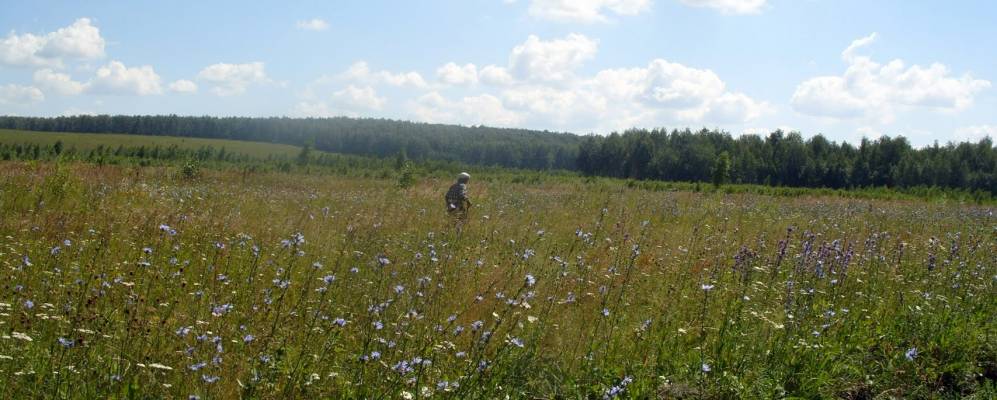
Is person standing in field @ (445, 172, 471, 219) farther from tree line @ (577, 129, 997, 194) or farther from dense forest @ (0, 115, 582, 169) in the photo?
dense forest @ (0, 115, 582, 169)

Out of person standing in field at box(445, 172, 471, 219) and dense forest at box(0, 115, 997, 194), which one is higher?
dense forest at box(0, 115, 997, 194)

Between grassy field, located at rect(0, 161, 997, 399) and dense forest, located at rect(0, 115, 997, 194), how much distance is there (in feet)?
133

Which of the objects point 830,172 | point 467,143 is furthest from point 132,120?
point 830,172

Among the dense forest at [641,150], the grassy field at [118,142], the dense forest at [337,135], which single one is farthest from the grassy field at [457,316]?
the dense forest at [337,135]

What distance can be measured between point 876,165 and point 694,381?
67646 millimetres

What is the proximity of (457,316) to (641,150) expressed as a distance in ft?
276

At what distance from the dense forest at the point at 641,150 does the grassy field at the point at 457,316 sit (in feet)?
133

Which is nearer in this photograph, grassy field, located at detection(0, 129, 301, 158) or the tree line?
the tree line

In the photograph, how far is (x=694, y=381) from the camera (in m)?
3.51

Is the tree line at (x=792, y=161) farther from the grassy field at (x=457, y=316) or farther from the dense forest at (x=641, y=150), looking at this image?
the grassy field at (x=457, y=316)

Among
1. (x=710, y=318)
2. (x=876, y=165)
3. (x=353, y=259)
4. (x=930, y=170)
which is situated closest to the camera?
(x=710, y=318)

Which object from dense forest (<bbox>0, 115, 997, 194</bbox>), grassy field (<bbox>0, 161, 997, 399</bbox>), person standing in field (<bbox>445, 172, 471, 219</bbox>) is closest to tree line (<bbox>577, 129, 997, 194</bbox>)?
dense forest (<bbox>0, 115, 997, 194</bbox>)

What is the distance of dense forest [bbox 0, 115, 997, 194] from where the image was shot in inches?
2152

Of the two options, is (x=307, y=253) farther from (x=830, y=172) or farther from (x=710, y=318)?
(x=830, y=172)
